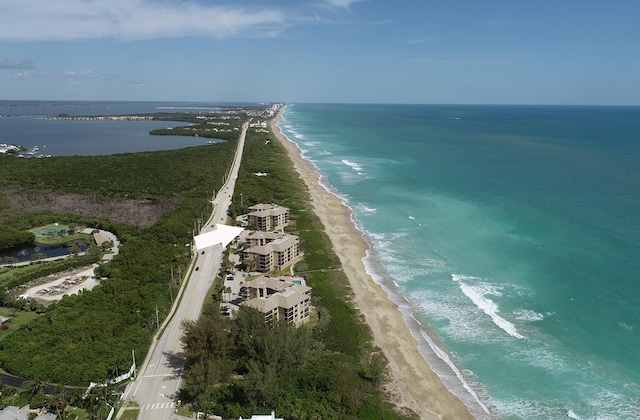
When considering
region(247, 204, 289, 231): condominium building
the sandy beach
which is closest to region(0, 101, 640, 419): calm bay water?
the sandy beach

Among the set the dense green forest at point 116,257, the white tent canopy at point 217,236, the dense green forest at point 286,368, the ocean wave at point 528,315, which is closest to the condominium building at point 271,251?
the white tent canopy at point 217,236

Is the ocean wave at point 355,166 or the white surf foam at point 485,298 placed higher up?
the ocean wave at point 355,166

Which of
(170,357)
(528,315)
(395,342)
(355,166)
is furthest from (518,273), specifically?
(355,166)

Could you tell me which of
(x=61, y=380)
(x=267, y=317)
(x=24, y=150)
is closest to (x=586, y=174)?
(x=267, y=317)

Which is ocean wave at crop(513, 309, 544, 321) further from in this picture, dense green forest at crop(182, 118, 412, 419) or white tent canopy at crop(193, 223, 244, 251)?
white tent canopy at crop(193, 223, 244, 251)

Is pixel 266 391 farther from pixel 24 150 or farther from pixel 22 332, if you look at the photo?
pixel 24 150

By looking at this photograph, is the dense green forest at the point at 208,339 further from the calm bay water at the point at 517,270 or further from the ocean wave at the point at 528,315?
the ocean wave at the point at 528,315
